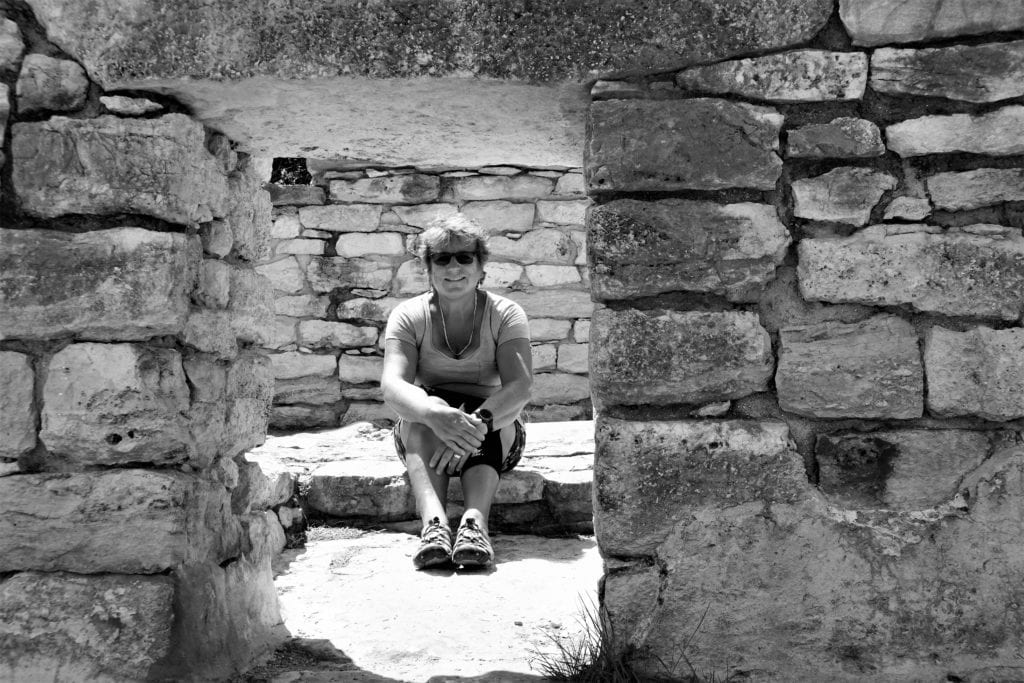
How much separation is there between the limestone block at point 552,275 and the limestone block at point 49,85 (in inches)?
163

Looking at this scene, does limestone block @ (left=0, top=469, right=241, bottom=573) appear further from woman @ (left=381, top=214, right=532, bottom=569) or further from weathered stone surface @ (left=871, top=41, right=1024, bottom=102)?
weathered stone surface @ (left=871, top=41, right=1024, bottom=102)

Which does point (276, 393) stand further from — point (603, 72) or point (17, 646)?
point (603, 72)

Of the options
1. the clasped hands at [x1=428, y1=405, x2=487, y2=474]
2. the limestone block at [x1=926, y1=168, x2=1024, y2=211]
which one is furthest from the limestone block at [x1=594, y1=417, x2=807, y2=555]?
the limestone block at [x1=926, y1=168, x2=1024, y2=211]

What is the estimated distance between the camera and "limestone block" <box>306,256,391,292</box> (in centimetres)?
645

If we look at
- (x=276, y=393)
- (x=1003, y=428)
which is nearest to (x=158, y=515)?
(x=1003, y=428)

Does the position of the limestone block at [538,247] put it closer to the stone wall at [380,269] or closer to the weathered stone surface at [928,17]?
the stone wall at [380,269]

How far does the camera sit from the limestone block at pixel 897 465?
2.29 meters

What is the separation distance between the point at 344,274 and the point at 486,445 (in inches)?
135

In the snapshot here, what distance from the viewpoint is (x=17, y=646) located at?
2412mm

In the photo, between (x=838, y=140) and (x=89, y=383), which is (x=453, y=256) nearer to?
(x=89, y=383)

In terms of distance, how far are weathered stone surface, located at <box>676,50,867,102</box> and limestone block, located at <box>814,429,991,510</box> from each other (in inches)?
34.7

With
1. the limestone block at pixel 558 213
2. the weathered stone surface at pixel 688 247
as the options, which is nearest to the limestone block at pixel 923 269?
the weathered stone surface at pixel 688 247

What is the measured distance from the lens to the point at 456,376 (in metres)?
3.43

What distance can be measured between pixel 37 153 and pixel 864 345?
89.5 inches
